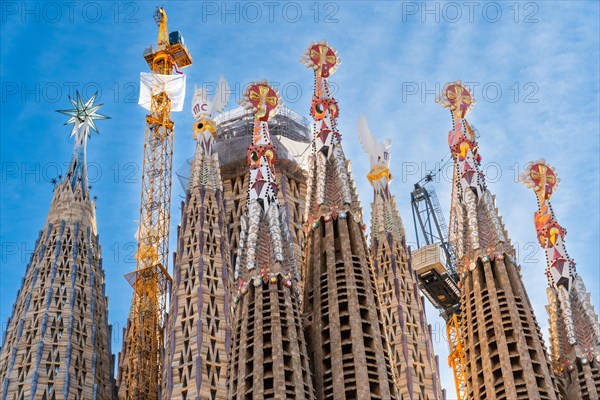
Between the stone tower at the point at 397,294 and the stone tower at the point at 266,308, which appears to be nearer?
the stone tower at the point at 266,308

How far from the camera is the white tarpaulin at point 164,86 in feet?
253

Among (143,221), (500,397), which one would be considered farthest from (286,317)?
(143,221)

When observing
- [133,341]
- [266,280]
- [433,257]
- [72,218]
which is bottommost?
[266,280]

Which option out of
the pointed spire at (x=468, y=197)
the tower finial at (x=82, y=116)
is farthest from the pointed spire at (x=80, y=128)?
the pointed spire at (x=468, y=197)

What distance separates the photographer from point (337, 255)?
180ft

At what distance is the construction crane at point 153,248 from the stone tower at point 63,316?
2650 millimetres

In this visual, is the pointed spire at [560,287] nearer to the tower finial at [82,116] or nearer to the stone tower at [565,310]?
the stone tower at [565,310]

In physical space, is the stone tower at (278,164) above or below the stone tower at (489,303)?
above

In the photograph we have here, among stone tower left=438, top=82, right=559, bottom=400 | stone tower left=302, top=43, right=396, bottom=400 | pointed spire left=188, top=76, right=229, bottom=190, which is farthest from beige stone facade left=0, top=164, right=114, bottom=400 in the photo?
stone tower left=438, top=82, right=559, bottom=400

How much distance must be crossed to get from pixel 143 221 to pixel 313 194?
57.5ft

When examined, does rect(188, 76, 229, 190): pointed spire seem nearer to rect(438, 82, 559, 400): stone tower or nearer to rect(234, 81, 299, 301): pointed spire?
rect(234, 81, 299, 301): pointed spire

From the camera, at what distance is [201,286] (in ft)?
199

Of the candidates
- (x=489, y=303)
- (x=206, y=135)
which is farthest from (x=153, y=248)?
(x=489, y=303)

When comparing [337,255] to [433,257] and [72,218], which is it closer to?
[72,218]
